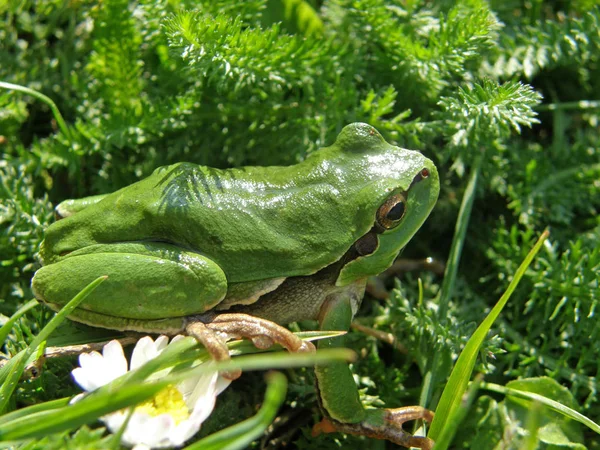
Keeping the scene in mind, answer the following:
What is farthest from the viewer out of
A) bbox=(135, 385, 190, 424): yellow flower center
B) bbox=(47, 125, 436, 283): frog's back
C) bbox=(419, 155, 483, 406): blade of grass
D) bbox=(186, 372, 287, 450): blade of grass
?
bbox=(419, 155, 483, 406): blade of grass

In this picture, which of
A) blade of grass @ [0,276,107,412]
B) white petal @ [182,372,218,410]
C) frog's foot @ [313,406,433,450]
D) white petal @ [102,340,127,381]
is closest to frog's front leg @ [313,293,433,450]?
frog's foot @ [313,406,433,450]

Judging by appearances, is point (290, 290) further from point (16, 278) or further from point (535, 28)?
point (535, 28)

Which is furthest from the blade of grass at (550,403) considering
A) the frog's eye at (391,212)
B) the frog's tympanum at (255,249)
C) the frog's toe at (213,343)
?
the frog's toe at (213,343)

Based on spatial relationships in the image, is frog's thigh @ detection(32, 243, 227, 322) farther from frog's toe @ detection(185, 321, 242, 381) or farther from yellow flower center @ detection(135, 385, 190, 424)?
yellow flower center @ detection(135, 385, 190, 424)

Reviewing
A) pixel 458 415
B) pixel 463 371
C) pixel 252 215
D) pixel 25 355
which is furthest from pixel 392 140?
pixel 25 355

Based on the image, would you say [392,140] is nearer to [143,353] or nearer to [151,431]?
[143,353]

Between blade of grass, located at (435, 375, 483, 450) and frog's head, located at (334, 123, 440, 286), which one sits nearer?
blade of grass, located at (435, 375, 483, 450)
